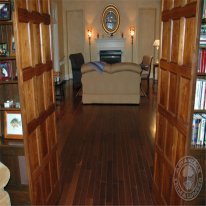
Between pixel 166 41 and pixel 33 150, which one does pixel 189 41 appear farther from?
pixel 33 150

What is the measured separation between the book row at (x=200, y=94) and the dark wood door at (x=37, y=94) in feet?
4.34

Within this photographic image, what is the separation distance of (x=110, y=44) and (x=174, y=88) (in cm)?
776

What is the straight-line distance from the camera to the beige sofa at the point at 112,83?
5.91 meters

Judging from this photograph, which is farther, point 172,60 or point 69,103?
point 69,103

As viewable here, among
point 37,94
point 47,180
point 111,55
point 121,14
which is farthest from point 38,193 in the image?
point 121,14

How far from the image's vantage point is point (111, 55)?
9.66 meters

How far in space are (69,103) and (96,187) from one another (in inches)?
148

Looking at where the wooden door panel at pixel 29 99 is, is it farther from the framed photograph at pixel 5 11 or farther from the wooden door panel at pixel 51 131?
the framed photograph at pixel 5 11

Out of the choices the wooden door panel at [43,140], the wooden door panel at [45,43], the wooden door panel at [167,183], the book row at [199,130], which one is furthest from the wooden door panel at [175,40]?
the wooden door panel at [43,140]

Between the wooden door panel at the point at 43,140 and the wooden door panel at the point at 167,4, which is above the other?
the wooden door panel at the point at 167,4

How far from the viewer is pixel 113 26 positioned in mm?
9406

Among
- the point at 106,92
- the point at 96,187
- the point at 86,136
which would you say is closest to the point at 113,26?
the point at 106,92

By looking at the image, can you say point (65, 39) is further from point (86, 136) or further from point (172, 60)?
point (172, 60)

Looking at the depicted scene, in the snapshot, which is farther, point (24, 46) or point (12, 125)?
point (12, 125)
